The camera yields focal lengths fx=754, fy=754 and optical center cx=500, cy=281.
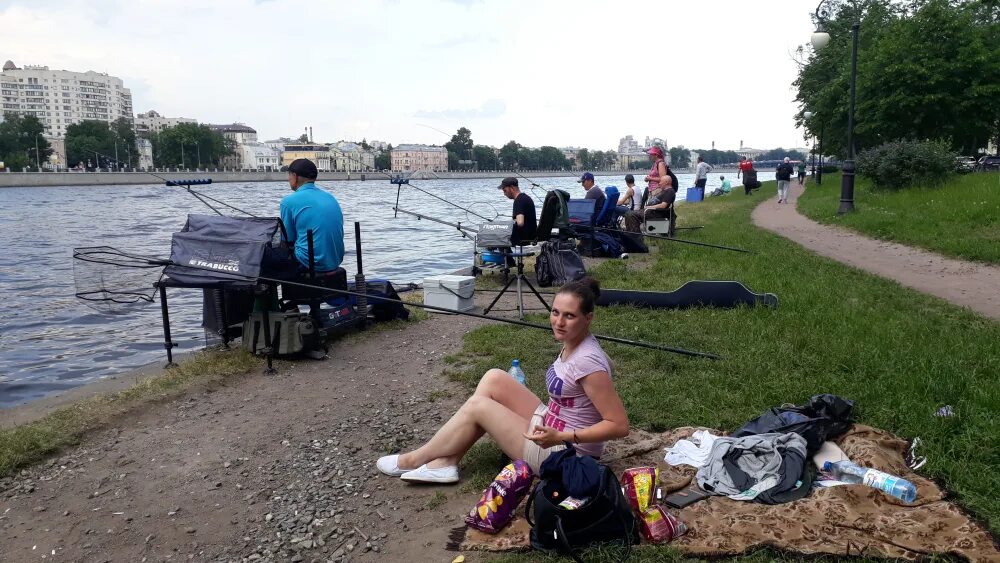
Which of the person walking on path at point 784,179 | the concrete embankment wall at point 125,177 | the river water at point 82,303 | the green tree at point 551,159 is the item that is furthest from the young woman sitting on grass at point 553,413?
the green tree at point 551,159

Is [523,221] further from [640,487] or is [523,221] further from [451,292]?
[640,487]

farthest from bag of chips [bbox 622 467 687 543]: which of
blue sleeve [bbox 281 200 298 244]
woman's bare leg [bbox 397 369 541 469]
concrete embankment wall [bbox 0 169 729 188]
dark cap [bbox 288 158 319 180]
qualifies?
concrete embankment wall [bbox 0 169 729 188]

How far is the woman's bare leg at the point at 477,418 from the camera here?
4.23 meters

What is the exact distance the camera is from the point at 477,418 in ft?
14.0

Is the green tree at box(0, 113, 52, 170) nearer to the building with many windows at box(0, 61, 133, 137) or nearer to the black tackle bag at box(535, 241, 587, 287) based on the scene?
the building with many windows at box(0, 61, 133, 137)

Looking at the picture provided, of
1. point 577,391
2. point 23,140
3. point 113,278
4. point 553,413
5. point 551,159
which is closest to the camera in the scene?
point 577,391

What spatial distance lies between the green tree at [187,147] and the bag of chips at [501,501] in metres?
141

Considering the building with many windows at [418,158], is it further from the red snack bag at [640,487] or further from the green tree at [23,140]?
the red snack bag at [640,487]

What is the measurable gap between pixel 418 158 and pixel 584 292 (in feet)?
533

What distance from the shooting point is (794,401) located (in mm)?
5062

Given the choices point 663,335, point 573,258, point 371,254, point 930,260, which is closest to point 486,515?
point 663,335

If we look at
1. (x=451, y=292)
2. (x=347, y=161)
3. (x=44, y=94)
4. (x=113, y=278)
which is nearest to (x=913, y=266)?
(x=451, y=292)

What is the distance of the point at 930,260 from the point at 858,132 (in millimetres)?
21955

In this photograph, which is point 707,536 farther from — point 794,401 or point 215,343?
point 215,343
